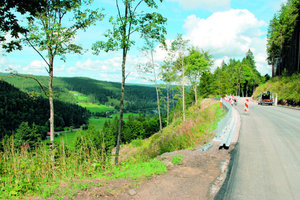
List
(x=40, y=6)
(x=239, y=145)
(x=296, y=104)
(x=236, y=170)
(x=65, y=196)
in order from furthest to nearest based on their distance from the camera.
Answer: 1. (x=296, y=104)
2. (x=239, y=145)
3. (x=40, y=6)
4. (x=236, y=170)
5. (x=65, y=196)

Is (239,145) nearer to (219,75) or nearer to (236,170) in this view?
(236,170)

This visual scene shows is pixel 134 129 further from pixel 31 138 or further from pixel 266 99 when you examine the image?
→ pixel 31 138

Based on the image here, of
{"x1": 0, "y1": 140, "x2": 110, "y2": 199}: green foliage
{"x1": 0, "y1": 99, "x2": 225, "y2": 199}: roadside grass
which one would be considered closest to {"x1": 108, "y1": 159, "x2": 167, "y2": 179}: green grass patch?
{"x1": 0, "y1": 99, "x2": 225, "y2": 199}: roadside grass

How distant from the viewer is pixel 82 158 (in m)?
5.53

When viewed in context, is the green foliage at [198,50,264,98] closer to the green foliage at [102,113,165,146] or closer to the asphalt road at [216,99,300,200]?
the green foliage at [102,113,165,146]

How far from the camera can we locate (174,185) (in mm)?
4094

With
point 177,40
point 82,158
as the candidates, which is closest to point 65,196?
point 82,158

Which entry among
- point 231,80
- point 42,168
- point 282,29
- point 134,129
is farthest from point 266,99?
point 231,80

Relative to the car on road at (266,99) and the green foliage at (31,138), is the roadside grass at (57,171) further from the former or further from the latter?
the car on road at (266,99)

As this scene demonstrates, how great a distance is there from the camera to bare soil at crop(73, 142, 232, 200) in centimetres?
361

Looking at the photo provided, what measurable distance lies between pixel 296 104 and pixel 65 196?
27459 millimetres

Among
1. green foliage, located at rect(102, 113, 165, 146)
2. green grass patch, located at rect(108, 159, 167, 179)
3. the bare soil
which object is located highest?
green grass patch, located at rect(108, 159, 167, 179)

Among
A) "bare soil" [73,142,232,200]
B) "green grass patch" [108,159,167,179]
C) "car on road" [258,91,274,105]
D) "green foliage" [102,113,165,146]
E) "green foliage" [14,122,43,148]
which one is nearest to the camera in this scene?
"bare soil" [73,142,232,200]

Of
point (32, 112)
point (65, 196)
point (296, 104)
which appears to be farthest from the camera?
point (32, 112)
